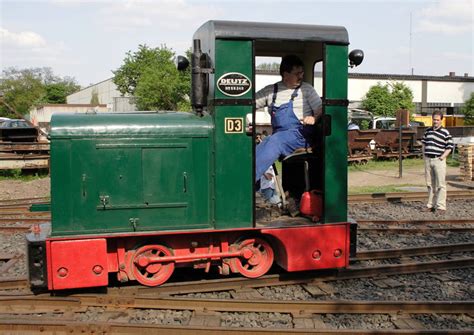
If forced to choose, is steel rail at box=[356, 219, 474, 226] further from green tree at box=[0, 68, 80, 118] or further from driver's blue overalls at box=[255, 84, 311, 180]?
green tree at box=[0, 68, 80, 118]

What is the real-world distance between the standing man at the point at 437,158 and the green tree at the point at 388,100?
26825mm

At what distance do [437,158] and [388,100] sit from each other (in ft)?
89.8

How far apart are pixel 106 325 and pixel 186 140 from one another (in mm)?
1826

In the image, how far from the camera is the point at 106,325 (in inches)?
159

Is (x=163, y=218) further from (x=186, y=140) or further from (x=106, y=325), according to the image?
(x=106, y=325)

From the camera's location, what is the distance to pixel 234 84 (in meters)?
4.92

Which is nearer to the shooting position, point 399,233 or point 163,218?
point 163,218

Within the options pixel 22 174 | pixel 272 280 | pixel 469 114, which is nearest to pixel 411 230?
pixel 272 280

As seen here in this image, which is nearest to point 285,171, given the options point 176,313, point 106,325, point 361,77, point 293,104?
point 293,104

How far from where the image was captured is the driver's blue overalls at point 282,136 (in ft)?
17.6

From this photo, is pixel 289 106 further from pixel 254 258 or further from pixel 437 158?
pixel 437 158

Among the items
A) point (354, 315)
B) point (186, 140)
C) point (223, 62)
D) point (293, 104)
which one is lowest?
point (354, 315)

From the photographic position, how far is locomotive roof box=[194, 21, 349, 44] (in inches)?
192

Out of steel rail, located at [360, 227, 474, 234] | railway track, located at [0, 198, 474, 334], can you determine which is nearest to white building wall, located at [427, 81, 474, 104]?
steel rail, located at [360, 227, 474, 234]
